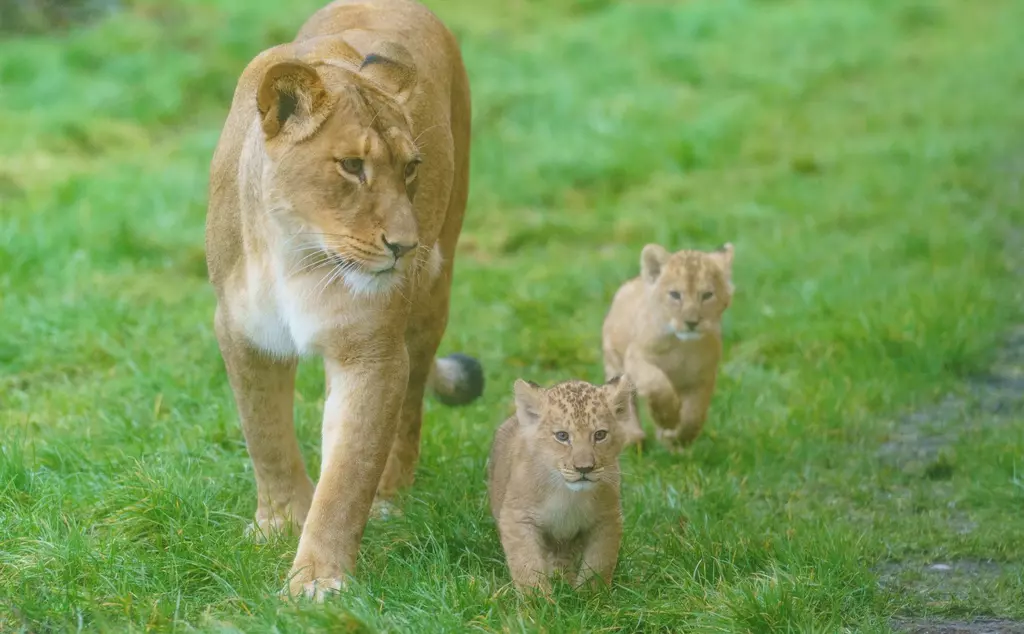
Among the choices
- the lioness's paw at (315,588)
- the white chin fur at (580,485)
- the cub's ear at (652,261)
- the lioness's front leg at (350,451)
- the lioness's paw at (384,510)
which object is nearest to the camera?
the lioness's paw at (315,588)

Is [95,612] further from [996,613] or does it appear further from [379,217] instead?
[996,613]

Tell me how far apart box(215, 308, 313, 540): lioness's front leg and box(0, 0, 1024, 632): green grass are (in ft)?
0.59

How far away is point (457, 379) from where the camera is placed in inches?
248

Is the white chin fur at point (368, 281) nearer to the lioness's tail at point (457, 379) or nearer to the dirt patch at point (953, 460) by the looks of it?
the lioness's tail at point (457, 379)

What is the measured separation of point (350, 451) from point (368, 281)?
557 mm

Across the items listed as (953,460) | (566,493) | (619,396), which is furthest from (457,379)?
(953,460)

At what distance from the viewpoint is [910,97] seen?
15.0 metres

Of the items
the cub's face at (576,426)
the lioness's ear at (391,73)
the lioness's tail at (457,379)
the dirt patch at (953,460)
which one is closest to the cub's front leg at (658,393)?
the lioness's tail at (457,379)

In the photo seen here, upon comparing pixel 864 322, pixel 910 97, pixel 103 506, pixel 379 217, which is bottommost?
pixel 910 97

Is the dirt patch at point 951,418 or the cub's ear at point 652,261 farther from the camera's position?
→ the cub's ear at point 652,261

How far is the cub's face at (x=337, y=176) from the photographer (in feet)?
14.4

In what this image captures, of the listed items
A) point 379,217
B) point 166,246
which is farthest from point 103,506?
point 166,246

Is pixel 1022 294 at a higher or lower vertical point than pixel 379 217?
lower

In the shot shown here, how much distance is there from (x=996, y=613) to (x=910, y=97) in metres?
10.8
